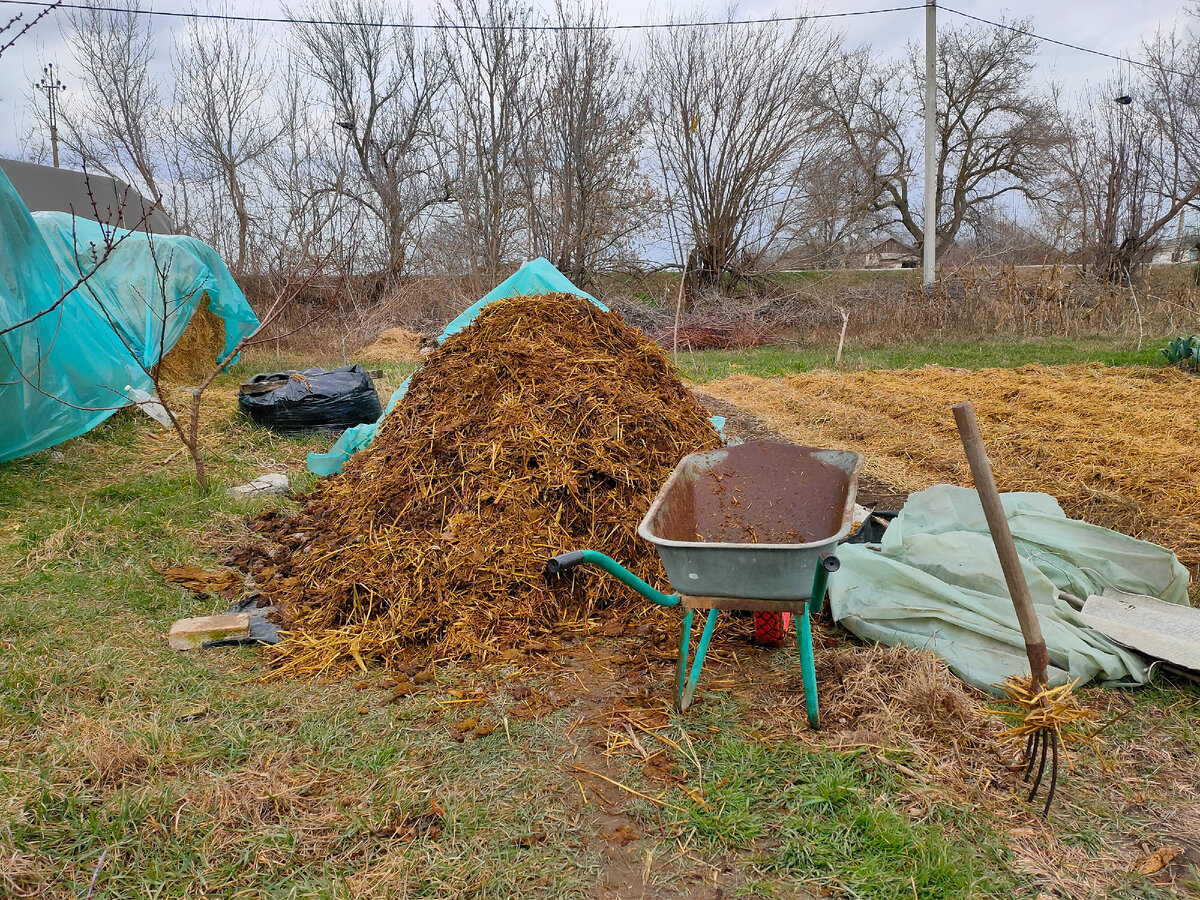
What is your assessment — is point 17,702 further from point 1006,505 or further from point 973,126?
point 973,126

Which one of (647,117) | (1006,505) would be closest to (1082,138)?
(647,117)

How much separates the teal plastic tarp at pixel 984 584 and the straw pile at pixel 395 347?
10432mm

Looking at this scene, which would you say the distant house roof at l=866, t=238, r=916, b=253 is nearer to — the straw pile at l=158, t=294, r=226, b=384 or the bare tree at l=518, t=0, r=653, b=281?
the bare tree at l=518, t=0, r=653, b=281

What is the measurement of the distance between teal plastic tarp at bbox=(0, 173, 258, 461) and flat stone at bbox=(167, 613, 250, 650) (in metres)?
1.81

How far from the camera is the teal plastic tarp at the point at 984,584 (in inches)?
109

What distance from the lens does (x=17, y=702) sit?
267 centimetres

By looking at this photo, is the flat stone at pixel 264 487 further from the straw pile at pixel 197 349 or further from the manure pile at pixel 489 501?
the straw pile at pixel 197 349

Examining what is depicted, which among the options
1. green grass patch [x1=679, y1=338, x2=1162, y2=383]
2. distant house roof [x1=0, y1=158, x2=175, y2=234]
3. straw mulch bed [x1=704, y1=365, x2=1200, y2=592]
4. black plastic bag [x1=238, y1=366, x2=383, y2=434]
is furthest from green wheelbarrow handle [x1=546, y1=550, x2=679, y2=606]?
distant house roof [x1=0, y1=158, x2=175, y2=234]

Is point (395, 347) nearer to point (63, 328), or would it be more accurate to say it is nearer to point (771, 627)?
point (63, 328)

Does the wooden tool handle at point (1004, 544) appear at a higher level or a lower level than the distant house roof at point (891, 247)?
lower

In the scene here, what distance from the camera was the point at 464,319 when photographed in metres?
6.55

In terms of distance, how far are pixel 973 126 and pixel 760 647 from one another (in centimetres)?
2914

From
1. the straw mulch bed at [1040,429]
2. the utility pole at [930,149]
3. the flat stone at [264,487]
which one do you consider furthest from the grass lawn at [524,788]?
the utility pole at [930,149]

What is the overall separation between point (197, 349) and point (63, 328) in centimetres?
377
